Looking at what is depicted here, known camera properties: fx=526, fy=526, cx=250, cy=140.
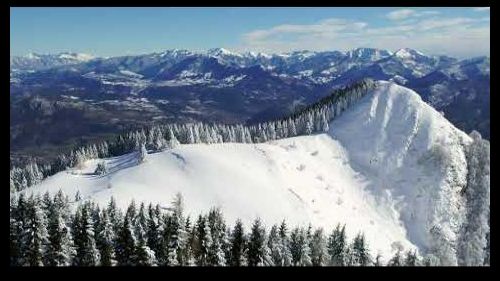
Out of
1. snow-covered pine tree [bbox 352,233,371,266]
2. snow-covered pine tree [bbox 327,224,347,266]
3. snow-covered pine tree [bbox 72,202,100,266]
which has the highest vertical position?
snow-covered pine tree [bbox 72,202,100,266]

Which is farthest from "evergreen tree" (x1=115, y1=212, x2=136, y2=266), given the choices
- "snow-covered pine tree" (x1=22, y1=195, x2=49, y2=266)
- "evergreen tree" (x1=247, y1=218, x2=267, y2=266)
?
"evergreen tree" (x1=247, y1=218, x2=267, y2=266)

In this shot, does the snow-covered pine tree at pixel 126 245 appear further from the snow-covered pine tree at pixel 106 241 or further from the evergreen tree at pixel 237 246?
the evergreen tree at pixel 237 246

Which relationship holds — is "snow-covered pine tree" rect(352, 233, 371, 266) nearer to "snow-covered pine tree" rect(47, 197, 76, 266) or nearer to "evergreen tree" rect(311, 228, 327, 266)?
"evergreen tree" rect(311, 228, 327, 266)

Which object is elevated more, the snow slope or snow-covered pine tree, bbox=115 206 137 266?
snow-covered pine tree, bbox=115 206 137 266

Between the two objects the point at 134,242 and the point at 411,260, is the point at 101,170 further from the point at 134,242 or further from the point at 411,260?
the point at 411,260

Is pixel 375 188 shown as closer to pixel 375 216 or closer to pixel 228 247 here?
pixel 375 216
